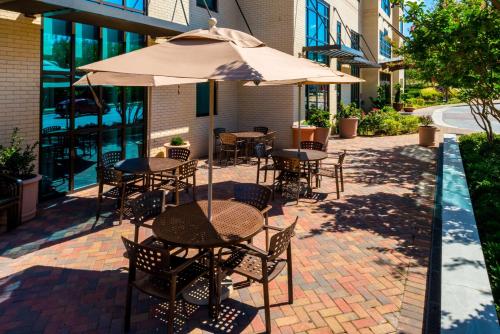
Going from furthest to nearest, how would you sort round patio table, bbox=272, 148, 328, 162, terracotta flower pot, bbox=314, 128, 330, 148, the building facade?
terracotta flower pot, bbox=314, 128, 330, 148
round patio table, bbox=272, 148, 328, 162
the building facade

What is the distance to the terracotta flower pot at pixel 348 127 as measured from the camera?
18078mm

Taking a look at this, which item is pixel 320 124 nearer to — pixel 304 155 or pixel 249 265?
pixel 304 155

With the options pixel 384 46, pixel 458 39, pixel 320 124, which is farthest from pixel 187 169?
pixel 384 46

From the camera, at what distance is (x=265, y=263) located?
11.7 feet

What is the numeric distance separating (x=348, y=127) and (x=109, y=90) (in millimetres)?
11832

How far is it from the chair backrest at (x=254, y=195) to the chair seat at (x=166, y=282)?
1350mm

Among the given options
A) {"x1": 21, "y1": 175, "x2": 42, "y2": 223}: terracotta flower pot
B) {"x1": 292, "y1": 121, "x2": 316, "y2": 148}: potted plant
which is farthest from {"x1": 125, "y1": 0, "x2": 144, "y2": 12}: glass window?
{"x1": 292, "y1": 121, "x2": 316, "y2": 148}: potted plant

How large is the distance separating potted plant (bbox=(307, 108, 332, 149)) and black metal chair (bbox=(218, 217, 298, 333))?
35.7ft

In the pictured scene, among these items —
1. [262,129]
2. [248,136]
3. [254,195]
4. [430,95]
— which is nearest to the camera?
[254,195]

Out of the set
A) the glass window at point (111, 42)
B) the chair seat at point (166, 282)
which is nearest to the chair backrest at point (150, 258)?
the chair seat at point (166, 282)

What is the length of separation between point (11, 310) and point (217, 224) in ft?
7.33

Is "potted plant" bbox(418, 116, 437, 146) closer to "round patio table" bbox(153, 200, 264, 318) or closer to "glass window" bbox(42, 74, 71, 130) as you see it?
"glass window" bbox(42, 74, 71, 130)

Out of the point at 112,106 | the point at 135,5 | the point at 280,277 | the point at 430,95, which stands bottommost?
the point at 280,277

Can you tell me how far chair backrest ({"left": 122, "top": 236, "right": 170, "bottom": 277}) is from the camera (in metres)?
3.22
